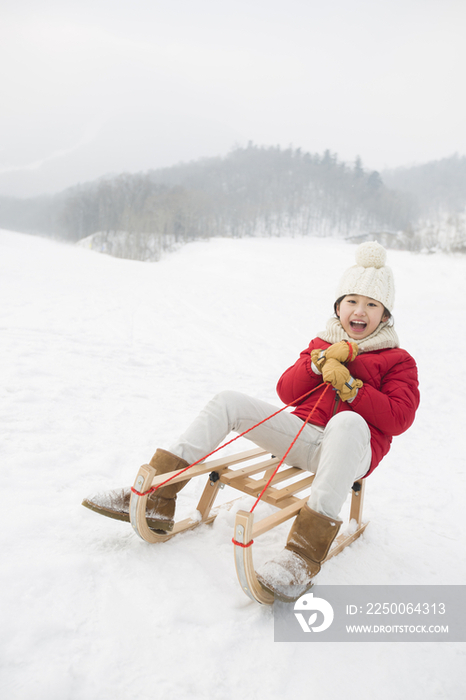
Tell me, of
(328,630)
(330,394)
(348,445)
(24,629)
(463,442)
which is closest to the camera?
(24,629)

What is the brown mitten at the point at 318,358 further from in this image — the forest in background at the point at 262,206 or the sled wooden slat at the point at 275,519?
the forest in background at the point at 262,206

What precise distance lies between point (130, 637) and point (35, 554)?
0.55 m

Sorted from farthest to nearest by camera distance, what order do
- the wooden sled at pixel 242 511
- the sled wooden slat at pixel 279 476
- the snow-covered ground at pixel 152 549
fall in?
the sled wooden slat at pixel 279 476, the wooden sled at pixel 242 511, the snow-covered ground at pixel 152 549

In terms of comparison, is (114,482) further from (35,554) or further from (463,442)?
(463,442)

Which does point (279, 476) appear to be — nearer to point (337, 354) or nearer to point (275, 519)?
point (275, 519)

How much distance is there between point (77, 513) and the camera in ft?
6.63

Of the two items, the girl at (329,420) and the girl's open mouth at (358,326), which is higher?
the girl's open mouth at (358,326)

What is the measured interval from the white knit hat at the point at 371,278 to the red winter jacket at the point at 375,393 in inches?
12.8

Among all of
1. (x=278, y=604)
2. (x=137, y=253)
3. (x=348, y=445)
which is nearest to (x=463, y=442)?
(x=348, y=445)

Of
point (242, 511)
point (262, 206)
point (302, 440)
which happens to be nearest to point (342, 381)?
point (302, 440)

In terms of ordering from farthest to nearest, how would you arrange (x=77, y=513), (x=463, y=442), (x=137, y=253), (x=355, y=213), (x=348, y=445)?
(x=355, y=213) < (x=137, y=253) < (x=463, y=442) < (x=77, y=513) < (x=348, y=445)

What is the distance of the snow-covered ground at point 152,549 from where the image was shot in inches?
51.5

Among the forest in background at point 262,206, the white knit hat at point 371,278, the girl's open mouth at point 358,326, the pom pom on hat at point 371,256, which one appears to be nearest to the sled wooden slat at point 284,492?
the girl's open mouth at point 358,326

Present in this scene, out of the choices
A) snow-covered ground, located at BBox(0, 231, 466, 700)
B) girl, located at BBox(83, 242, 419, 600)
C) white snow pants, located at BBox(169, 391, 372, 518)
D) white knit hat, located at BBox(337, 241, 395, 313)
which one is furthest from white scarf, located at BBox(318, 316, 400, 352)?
snow-covered ground, located at BBox(0, 231, 466, 700)
